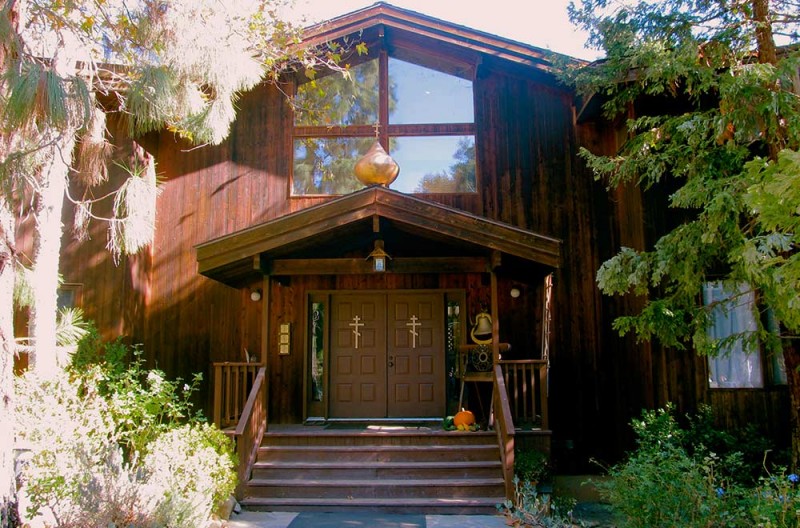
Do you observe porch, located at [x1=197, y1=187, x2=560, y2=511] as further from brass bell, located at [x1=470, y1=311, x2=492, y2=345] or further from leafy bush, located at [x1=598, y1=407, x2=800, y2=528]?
leafy bush, located at [x1=598, y1=407, x2=800, y2=528]

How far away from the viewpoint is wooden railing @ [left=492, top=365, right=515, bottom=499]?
6.98m

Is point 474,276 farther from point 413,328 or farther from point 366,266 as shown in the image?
point 366,266

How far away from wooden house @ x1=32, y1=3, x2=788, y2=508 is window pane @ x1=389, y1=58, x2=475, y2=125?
3 cm

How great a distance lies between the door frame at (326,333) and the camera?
942 cm

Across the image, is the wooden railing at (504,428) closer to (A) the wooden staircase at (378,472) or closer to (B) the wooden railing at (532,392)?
(A) the wooden staircase at (378,472)

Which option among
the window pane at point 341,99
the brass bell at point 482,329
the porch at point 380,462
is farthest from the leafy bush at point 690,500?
the window pane at point 341,99

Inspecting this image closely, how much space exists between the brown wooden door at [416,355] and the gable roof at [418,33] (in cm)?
361

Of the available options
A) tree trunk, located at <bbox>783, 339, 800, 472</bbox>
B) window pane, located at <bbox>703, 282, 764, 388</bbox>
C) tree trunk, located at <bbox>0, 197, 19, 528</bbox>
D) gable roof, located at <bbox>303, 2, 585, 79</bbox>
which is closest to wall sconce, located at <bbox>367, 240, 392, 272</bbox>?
gable roof, located at <bbox>303, 2, 585, 79</bbox>

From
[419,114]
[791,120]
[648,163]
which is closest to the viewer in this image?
[791,120]

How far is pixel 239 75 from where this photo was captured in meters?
7.88

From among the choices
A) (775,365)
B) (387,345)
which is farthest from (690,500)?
(387,345)

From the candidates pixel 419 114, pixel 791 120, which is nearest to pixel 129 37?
pixel 419 114

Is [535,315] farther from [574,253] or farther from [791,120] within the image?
[791,120]

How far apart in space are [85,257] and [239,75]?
144 inches
